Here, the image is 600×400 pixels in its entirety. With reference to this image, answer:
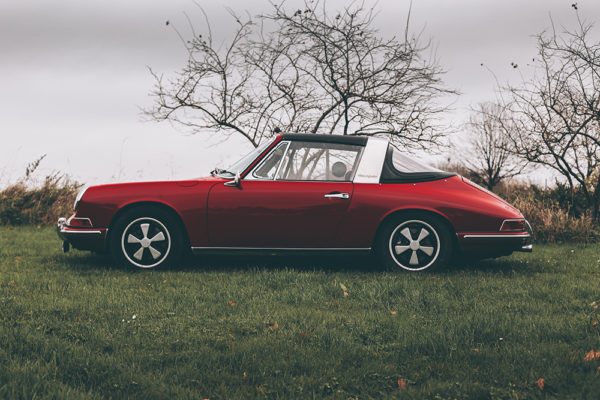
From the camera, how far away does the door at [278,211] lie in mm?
7031

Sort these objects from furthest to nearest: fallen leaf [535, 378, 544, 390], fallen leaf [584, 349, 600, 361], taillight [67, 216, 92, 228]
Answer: taillight [67, 216, 92, 228], fallen leaf [584, 349, 600, 361], fallen leaf [535, 378, 544, 390]

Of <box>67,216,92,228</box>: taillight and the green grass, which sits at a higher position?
<box>67,216,92,228</box>: taillight

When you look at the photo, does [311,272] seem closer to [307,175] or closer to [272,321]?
[307,175]

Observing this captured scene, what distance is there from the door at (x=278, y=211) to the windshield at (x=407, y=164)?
25.7 inches

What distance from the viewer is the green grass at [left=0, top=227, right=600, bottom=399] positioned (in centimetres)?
360

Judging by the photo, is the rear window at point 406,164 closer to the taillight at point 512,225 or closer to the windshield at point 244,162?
the taillight at point 512,225

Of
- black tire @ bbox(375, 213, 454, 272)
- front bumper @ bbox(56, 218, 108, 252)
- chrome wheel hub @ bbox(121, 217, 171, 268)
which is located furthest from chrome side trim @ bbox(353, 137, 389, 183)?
front bumper @ bbox(56, 218, 108, 252)

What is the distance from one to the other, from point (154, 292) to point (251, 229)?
1494 mm

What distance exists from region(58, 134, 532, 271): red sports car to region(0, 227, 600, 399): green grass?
0.31 metres

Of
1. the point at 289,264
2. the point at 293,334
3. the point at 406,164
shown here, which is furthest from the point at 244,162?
the point at 293,334

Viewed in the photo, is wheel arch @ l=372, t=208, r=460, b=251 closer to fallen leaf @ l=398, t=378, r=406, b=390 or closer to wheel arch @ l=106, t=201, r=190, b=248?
wheel arch @ l=106, t=201, r=190, b=248

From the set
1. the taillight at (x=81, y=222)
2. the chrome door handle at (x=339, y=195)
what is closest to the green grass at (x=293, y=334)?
the taillight at (x=81, y=222)

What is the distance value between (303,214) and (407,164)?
1406 millimetres

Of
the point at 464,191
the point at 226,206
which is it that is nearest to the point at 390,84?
the point at 464,191
